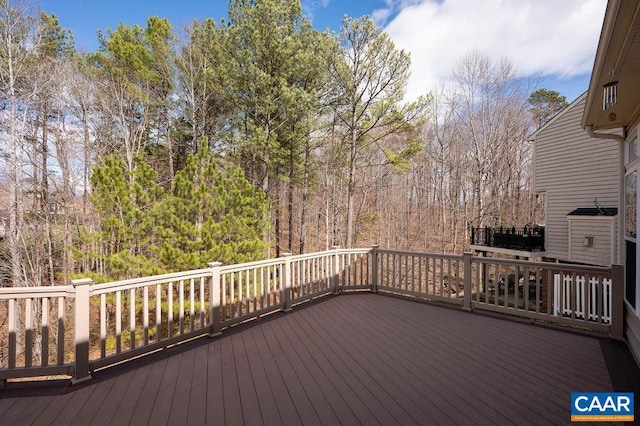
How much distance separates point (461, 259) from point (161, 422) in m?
4.02

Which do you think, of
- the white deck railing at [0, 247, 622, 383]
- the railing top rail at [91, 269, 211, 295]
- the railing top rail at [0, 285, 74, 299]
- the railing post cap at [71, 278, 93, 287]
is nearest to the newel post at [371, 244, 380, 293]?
the white deck railing at [0, 247, 622, 383]

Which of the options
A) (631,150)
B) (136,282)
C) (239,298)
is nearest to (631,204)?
(631,150)

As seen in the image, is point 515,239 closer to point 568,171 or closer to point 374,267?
point 568,171

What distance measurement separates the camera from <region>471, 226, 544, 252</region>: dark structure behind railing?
8961 millimetres

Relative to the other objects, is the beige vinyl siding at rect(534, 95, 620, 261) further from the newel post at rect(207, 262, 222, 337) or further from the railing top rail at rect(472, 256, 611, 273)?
the newel post at rect(207, 262, 222, 337)

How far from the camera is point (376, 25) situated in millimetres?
9117

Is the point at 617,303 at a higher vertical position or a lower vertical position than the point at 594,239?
lower

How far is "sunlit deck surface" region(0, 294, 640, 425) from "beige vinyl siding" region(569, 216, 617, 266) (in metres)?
5.51

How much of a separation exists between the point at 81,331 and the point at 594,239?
10.3 meters

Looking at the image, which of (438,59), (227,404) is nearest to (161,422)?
(227,404)

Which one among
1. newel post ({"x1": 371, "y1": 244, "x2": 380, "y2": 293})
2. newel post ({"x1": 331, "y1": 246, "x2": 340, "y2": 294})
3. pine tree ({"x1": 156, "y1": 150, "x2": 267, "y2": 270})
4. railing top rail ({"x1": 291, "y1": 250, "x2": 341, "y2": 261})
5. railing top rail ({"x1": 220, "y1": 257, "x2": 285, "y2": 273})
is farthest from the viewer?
pine tree ({"x1": 156, "y1": 150, "x2": 267, "y2": 270})

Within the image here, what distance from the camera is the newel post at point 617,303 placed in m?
3.22

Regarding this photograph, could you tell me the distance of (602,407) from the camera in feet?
6.72

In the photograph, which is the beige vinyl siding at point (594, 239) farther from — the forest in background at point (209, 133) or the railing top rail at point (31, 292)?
the railing top rail at point (31, 292)
